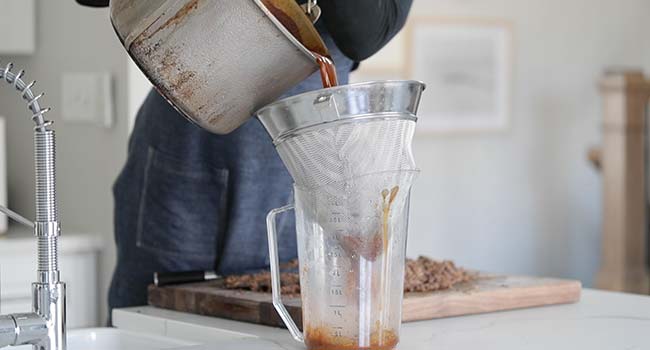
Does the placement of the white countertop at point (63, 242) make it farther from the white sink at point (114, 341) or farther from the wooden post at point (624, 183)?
the wooden post at point (624, 183)

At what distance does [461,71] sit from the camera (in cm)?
420

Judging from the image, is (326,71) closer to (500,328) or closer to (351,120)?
(351,120)

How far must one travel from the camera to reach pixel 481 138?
4281 millimetres

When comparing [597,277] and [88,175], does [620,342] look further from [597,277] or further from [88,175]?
[597,277]

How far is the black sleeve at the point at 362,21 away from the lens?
1326 mm

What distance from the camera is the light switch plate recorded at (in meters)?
2.37

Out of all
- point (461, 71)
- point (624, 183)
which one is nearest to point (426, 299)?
point (461, 71)

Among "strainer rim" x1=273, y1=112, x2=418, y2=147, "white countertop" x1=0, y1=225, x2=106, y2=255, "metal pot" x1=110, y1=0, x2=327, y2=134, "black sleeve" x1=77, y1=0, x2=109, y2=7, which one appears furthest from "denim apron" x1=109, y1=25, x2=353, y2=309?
"white countertop" x1=0, y1=225, x2=106, y2=255

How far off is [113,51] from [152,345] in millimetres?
1061

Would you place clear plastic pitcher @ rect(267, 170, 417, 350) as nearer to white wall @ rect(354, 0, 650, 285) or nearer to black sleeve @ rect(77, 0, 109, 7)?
black sleeve @ rect(77, 0, 109, 7)

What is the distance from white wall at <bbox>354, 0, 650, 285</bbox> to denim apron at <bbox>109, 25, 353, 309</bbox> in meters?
2.44

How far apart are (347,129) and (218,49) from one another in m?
0.17

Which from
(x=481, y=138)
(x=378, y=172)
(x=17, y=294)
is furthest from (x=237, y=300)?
(x=481, y=138)

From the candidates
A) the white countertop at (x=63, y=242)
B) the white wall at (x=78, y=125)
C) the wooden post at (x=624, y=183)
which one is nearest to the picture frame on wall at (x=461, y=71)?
the wooden post at (x=624, y=183)
